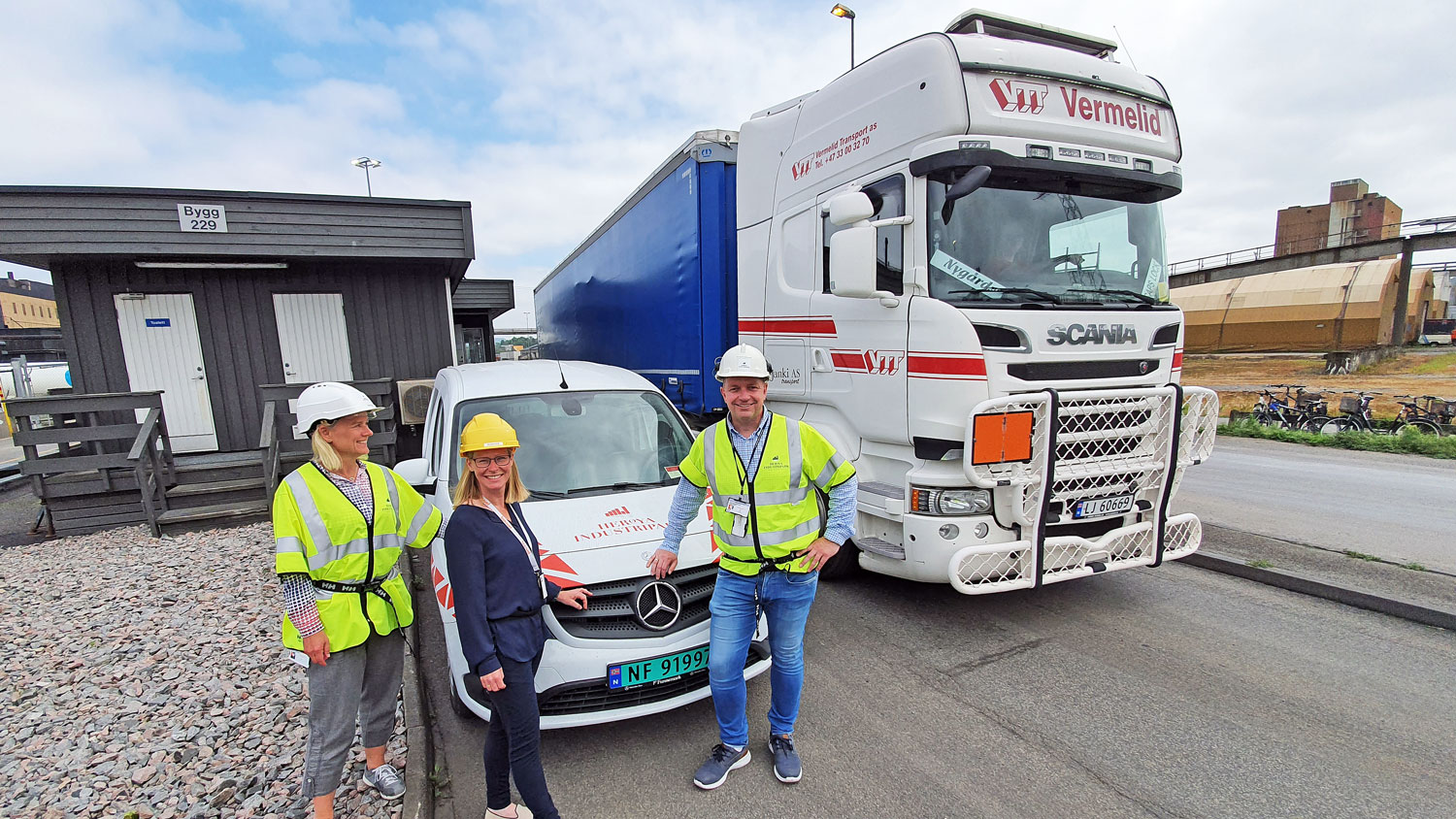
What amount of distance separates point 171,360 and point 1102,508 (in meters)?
10.1

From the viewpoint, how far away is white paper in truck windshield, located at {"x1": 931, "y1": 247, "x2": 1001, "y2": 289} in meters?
3.73

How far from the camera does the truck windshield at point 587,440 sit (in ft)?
12.0

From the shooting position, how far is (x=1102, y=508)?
384cm

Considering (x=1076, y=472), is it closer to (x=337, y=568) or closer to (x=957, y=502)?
(x=957, y=502)

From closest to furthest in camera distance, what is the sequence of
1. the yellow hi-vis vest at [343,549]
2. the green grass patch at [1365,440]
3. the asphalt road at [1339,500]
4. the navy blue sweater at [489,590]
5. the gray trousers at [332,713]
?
1. the navy blue sweater at [489,590]
2. the yellow hi-vis vest at [343,549]
3. the gray trousers at [332,713]
4. the asphalt road at [1339,500]
5. the green grass patch at [1365,440]

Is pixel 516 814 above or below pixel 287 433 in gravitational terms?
below

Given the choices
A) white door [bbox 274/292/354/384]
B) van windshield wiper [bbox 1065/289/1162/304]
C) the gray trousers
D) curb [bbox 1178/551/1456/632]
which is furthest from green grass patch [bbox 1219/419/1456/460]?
white door [bbox 274/292/354/384]

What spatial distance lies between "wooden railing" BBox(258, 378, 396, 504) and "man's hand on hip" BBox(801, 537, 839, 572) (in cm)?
621

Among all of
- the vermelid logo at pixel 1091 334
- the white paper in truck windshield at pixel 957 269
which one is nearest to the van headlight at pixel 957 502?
the vermelid logo at pixel 1091 334

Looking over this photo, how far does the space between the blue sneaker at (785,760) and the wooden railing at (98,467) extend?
6.65 m

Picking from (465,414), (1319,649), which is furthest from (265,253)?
(1319,649)

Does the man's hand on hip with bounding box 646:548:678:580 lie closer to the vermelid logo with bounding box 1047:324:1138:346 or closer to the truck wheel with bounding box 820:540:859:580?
the truck wheel with bounding box 820:540:859:580

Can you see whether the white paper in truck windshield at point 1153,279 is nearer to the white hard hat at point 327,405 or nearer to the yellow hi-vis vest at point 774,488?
the yellow hi-vis vest at point 774,488

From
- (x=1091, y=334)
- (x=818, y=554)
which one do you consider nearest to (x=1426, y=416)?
(x=1091, y=334)
